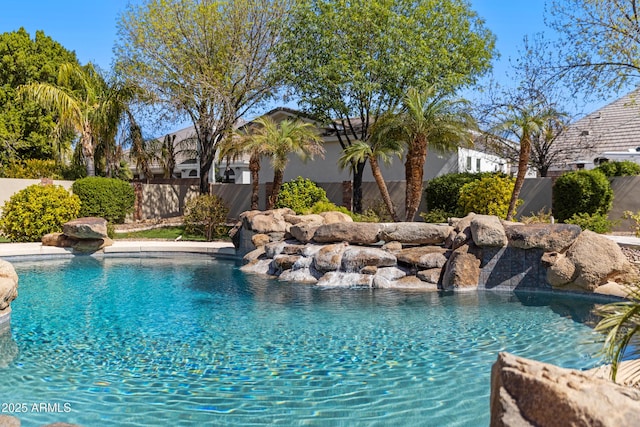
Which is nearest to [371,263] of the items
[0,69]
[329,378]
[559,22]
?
[329,378]

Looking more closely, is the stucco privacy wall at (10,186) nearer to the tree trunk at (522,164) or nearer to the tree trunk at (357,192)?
the tree trunk at (357,192)

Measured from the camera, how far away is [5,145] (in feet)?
94.7

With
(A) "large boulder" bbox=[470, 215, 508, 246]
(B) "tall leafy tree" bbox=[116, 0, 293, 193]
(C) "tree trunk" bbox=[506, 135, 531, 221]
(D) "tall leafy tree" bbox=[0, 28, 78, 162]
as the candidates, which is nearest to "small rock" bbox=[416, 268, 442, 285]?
(A) "large boulder" bbox=[470, 215, 508, 246]

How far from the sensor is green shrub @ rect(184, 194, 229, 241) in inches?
822

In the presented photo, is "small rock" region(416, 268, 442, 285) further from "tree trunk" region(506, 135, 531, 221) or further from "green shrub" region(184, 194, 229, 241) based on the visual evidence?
"green shrub" region(184, 194, 229, 241)

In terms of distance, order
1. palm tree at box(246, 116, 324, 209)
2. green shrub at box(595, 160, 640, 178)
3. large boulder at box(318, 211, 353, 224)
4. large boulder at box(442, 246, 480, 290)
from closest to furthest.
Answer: large boulder at box(442, 246, 480, 290)
large boulder at box(318, 211, 353, 224)
green shrub at box(595, 160, 640, 178)
palm tree at box(246, 116, 324, 209)

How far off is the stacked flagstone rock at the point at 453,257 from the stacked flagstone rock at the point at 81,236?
6177mm

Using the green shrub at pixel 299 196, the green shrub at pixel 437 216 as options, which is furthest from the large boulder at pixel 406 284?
the green shrub at pixel 299 196

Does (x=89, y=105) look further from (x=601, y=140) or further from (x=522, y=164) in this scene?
(x=601, y=140)

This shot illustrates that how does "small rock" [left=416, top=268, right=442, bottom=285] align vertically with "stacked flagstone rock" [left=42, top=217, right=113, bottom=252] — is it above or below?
below

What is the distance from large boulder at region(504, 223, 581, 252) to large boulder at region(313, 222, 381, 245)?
3.36 meters

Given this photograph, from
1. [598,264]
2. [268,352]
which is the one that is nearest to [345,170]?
[598,264]

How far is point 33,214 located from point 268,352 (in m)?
15.7

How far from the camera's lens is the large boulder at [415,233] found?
1245cm
